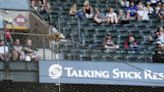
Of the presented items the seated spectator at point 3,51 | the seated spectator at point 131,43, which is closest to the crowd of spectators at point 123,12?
the seated spectator at point 131,43

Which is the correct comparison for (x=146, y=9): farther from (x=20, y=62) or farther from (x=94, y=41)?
(x=20, y=62)

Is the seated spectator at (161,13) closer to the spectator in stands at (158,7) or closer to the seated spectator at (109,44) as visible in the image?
the spectator in stands at (158,7)

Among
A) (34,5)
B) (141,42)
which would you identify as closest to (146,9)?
(141,42)

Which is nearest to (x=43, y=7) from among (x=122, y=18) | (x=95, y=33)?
(x=95, y=33)

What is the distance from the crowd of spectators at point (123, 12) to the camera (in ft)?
70.2

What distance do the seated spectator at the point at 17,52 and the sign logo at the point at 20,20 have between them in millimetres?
1994

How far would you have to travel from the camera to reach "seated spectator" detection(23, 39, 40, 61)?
56.6 feet

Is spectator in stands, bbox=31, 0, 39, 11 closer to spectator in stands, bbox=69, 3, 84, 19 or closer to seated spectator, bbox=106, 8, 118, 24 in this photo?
spectator in stands, bbox=69, 3, 84, 19

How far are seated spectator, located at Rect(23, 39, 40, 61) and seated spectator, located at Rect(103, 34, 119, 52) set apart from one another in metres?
2.48

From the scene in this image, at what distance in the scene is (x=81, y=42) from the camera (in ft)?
66.2

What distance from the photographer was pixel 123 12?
22234 mm

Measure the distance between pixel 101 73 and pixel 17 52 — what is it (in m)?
2.54

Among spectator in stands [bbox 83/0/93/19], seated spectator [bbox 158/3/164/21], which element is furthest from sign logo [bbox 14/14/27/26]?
seated spectator [bbox 158/3/164/21]

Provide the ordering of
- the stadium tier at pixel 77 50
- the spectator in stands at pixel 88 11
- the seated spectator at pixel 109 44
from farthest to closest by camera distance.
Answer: the spectator in stands at pixel 88 11, the seated spectator at pixel 109 44, the stadium tier at pixel 77 50
